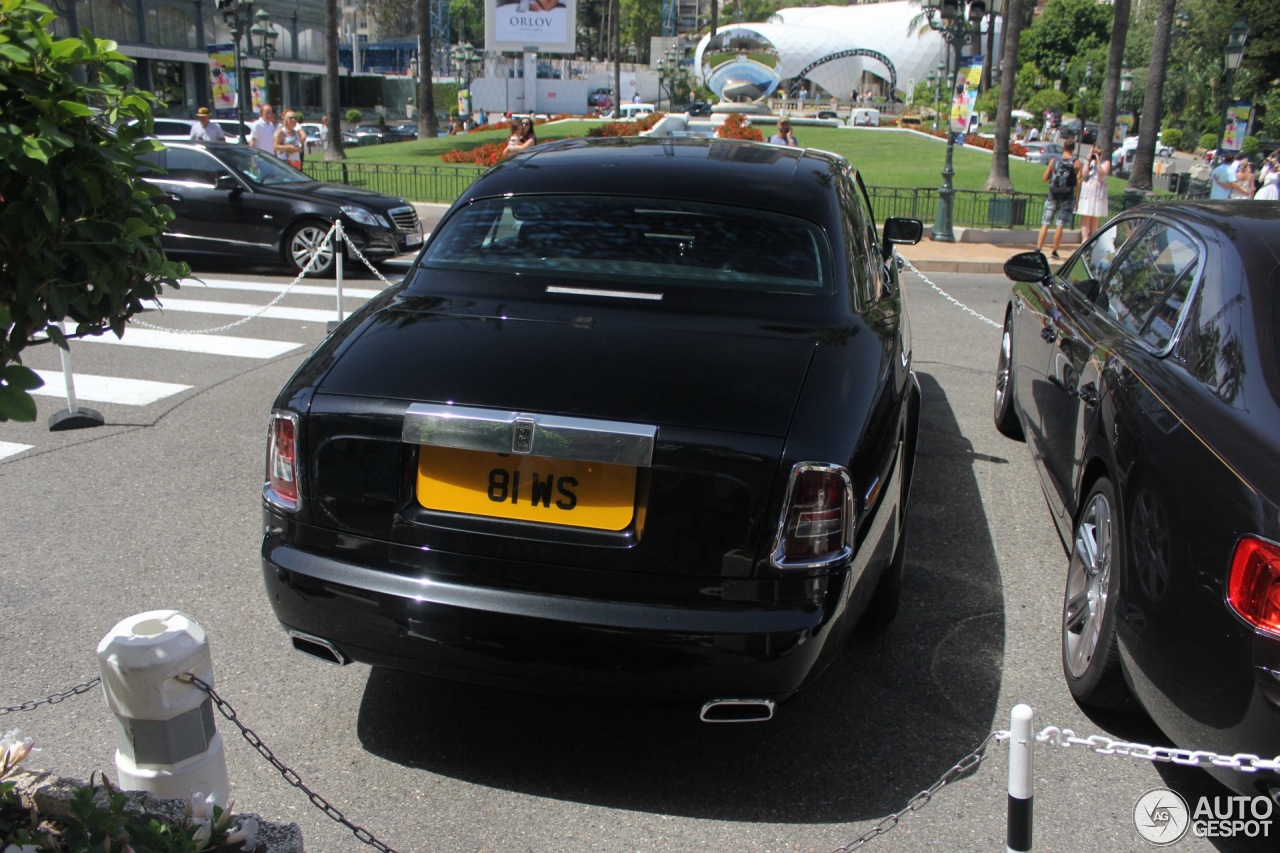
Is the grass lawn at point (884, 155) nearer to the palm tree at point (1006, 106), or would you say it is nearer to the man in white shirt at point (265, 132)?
the palm tree at point (1006, 106)

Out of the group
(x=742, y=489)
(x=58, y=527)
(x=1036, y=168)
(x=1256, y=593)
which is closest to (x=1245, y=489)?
(x=1256, y=593)

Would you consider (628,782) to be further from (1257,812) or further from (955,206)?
(955,206)

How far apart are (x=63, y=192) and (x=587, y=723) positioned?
2.22 meters

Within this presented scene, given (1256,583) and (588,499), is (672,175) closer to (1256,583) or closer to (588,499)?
(588,499)

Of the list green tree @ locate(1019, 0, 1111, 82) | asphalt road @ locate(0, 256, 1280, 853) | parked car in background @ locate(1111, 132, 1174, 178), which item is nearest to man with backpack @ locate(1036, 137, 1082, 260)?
asphalt road @ locate(0, 256, 1280, 853)

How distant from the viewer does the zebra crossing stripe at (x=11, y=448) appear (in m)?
6.43

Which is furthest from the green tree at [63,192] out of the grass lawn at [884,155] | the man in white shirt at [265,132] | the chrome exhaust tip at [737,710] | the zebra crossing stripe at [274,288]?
the grass lawn at [884,155]

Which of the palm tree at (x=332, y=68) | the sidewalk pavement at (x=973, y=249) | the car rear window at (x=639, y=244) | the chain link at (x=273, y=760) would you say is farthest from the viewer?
the palm tree at (x=332, y=68)

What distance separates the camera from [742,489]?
2.99 meters

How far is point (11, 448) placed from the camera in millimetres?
6527

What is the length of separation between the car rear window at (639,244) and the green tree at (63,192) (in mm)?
1740

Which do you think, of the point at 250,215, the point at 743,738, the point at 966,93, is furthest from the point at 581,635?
the point at 966,93

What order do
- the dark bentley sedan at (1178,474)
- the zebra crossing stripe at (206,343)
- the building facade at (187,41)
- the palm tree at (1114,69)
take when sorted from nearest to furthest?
1. the dark bentley sedan at (1178,474)
2. the zebra crossing stripe at (206,343)
3. the palm tree at (1114,69)
4. the building facade at (187,41)

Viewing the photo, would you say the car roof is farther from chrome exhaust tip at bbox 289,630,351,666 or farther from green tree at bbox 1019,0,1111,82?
green tree at bbox 1019,0,1111,82
